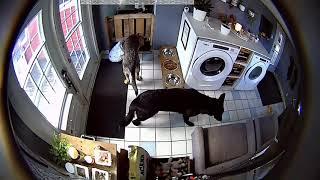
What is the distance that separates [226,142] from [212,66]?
0.70 ft

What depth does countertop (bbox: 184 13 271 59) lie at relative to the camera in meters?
0.89

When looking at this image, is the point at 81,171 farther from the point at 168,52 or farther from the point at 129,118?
the point at 168,52

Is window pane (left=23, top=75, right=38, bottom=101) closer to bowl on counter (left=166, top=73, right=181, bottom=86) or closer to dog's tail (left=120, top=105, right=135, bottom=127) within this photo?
dog's tail (left=120, top=105, right=135, bottom=127)

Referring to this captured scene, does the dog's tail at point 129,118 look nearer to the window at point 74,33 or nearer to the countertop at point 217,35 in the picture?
the window at point 74,33

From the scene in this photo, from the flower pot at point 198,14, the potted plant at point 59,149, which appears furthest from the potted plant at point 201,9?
the potted plant at point 59,149

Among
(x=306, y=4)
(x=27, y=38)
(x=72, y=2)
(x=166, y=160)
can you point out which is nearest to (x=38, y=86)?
(x=27, y=38)

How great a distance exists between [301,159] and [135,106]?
44 cm

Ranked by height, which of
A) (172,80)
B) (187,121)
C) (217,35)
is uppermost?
(217,35)

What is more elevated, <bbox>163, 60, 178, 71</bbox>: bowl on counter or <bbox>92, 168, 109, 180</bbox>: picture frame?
<bbox>163, 60, 178, 71</bbox>: bowl on counter

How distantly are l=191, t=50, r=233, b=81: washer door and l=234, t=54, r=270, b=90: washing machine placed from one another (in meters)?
0.05

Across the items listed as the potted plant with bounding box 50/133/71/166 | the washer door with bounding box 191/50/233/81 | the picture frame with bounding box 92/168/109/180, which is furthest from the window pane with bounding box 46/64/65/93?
the washer door with bounding box 191/50/233/81

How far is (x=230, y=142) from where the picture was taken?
37.6 inches

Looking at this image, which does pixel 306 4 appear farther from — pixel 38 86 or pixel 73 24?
pixel 38 86

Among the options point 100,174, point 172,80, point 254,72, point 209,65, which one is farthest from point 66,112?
point 254,72
